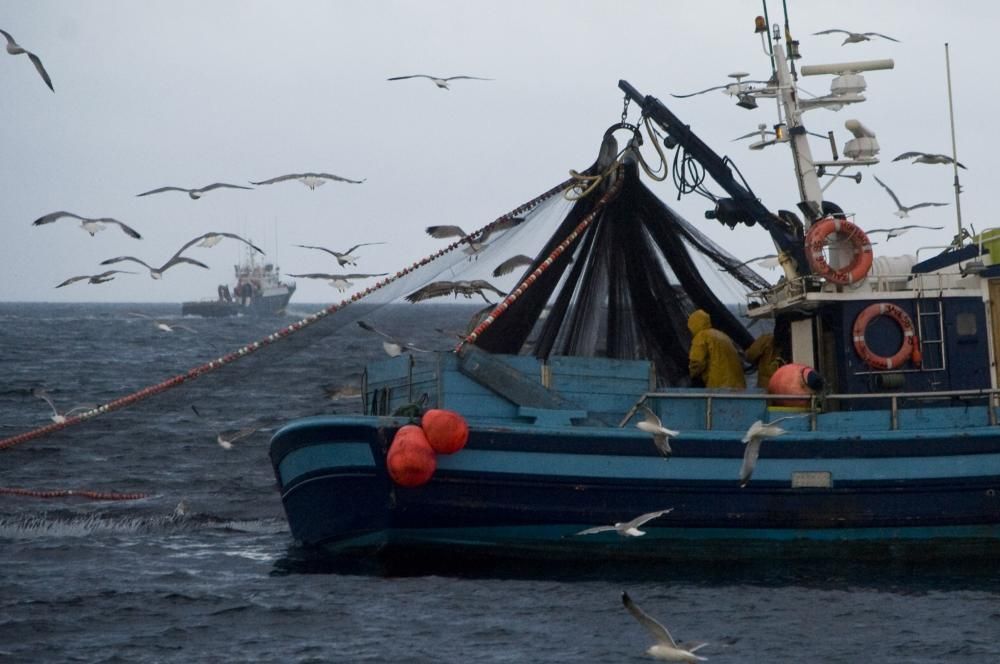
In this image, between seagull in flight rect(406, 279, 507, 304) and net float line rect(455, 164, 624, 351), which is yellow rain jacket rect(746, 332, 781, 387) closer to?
net float line rect(455, 164, 624, 351)

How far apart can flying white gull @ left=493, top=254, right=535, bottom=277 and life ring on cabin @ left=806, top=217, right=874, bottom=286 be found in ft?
10.7

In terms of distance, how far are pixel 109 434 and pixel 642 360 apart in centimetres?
1771

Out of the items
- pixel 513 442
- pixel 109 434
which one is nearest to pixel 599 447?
pixel 513 442

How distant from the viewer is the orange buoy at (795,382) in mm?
17375

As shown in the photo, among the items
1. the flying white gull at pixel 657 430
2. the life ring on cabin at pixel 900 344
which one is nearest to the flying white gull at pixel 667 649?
the flying white gull at pixel 657 430

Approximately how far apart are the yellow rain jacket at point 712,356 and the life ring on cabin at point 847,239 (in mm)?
1355

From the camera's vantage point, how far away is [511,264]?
1847 centimetres

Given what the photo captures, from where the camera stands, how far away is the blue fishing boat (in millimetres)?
16844

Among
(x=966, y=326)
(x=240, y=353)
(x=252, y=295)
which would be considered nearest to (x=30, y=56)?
(x=240, y=353)

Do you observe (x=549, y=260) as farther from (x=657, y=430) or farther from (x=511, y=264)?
(x=657, y=430)

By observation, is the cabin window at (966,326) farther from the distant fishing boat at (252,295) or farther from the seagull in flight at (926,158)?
the distant fishing boat at (252,295)

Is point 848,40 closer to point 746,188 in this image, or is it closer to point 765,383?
point 746,188

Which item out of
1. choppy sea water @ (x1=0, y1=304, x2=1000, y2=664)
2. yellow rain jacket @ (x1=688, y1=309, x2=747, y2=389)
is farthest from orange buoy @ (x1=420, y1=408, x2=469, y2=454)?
yellow rain jacket @ (x1=688, y1=309, x2=747, y2=389)

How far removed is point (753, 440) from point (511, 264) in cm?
386
